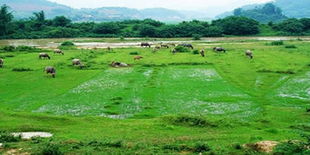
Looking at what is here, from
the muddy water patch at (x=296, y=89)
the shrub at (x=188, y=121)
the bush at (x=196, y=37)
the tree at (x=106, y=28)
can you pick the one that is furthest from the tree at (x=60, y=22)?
the shrub at (x=188, y=121)

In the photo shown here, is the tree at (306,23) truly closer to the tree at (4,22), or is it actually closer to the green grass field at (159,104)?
the green grass field at (159,104)

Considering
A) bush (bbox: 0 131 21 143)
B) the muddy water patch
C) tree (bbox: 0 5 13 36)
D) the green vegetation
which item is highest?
the green vegetation

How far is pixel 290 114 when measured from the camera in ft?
51.1

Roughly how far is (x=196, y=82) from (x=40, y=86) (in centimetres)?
1052

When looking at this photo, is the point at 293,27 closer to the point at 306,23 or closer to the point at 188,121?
the point at 306,23

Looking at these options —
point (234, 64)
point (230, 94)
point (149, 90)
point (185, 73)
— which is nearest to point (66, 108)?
point (149, 90)

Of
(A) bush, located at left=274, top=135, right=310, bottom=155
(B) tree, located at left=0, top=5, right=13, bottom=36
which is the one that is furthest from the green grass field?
(B) tree, located at left=0, top=5, right=13, bottom=36

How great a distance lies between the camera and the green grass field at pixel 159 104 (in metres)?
11.2

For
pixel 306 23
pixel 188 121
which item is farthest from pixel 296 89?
pixel 306 23

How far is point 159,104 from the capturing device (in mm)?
18312

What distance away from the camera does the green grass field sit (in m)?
11.2

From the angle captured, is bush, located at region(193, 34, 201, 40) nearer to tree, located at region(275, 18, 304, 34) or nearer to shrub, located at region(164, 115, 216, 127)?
tree, located at region(275, 18, 304, 34)

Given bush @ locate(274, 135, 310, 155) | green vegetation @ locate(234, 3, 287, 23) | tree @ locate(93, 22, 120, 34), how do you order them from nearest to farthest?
bush @ locate(274, 135, 310, 155)
tree @ locate(93, 22, 120, 34)
green vegetation @ locate(234, 3, 287, 23)

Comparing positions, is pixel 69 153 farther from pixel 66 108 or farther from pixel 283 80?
pixel 283 80
